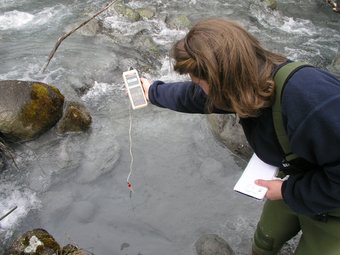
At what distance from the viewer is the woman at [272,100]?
1.87 metres

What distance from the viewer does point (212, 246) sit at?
4.26 metres

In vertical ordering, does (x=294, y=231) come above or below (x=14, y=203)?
above

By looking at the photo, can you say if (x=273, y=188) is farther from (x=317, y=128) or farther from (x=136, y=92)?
(x=136, y=92)

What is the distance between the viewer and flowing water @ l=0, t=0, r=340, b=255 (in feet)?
15.0

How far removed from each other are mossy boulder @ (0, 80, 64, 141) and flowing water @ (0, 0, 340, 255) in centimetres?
22

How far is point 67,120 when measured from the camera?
571 cm

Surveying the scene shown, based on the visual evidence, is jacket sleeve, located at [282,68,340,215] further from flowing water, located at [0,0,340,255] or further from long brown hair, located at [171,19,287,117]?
flowing water, located at [0,0,340,255]

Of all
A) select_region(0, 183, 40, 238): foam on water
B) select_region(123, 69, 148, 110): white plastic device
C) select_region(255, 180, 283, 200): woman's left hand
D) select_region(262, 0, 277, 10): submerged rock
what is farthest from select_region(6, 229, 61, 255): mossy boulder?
select_region(262, 0, 277, 10): submerged rock

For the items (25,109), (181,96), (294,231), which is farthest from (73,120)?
(294,231)

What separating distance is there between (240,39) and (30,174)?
13.4 ft

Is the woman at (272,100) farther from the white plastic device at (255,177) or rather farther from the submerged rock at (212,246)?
the submerged rock at (212,246)

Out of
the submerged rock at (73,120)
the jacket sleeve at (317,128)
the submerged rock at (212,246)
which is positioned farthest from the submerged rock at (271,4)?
the jacket sleeve at (317,128)

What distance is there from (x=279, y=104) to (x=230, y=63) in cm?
35

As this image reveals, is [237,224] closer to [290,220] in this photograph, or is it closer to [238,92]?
[290,220]
